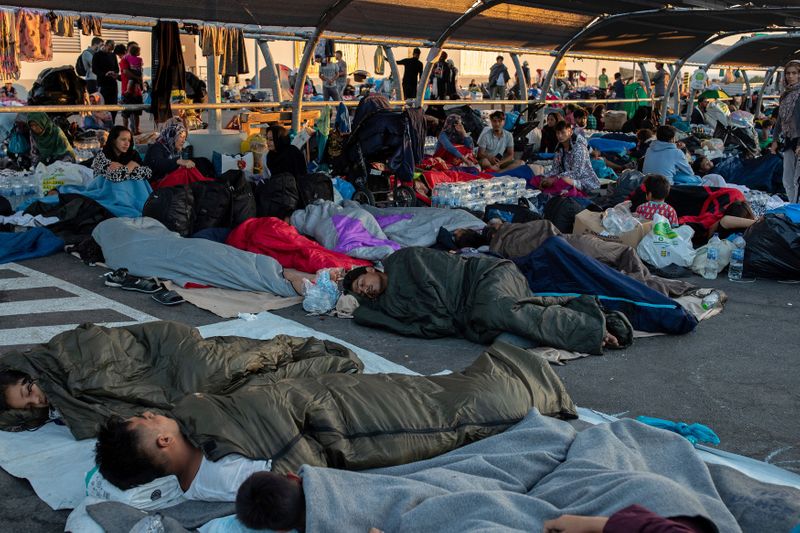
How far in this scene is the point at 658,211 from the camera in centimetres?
799

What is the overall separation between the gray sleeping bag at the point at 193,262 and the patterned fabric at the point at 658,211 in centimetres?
366

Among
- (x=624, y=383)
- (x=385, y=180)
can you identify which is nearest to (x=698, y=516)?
(x=624, y=383)

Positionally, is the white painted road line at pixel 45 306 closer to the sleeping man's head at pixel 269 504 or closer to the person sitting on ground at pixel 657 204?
the sleeping man's head at pixel 269 504

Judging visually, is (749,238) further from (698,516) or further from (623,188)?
(698,516)

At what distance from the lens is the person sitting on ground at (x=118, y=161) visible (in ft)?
26.7

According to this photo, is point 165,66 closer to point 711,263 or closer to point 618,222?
point 618,222

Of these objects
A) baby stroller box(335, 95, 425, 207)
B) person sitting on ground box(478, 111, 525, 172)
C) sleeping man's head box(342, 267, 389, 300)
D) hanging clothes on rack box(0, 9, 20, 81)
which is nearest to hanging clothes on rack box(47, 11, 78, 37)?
hanging clothes on rack box(0, 9, 20, 81)

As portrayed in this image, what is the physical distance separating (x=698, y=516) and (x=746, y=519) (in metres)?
0.62

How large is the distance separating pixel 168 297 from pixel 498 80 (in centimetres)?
1666

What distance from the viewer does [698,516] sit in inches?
97.5

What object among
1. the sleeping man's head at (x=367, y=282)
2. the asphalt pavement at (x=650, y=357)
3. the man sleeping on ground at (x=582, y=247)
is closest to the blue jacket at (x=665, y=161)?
the asphalt pavement at (x=650, y=357)

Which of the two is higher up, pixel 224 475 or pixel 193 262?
pixel 193 262

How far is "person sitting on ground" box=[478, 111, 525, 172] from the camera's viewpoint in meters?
12.0

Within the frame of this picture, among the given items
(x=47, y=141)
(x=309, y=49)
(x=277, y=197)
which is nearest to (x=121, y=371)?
(x=277, y=197)
